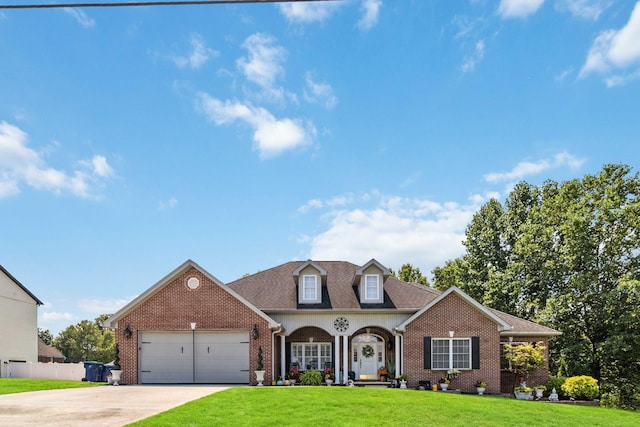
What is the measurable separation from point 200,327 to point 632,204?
23105mm

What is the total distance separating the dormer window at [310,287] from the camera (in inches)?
1079

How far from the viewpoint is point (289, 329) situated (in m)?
26.8

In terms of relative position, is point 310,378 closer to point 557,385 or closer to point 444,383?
point 444,383

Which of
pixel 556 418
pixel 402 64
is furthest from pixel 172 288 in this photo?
pixel 556 418

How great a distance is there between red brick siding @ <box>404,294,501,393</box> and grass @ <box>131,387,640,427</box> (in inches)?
229

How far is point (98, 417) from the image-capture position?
13.0 metres

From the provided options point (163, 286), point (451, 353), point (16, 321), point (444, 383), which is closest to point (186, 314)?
point (163, 286)

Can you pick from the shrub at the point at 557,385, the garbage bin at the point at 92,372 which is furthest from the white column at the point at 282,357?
the shrub at the point at 557,385

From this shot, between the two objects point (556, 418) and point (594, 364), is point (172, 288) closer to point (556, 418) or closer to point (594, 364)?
point (556, 418)

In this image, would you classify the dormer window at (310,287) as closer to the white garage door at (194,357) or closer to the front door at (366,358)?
the front door at (366,358)

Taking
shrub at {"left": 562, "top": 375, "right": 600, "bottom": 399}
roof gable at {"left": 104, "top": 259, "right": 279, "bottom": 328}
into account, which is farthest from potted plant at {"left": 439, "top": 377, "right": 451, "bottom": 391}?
roof gable at {"left": 104, "top": 259, "right": 279, "bottom": 328}

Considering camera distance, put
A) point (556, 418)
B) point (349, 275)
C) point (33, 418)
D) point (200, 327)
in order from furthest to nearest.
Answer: point (349, 275), point (200, 327), point (556, 418), point (33, 418)

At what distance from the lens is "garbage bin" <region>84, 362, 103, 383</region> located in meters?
28.7

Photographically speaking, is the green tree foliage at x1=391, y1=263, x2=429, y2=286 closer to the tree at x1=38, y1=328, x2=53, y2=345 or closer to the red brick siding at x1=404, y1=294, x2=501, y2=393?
the red brick siding at x1=404, y1=294, x2=501, y2=393
